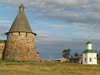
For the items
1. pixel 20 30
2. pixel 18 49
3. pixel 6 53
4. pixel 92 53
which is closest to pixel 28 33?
pixel 20 30

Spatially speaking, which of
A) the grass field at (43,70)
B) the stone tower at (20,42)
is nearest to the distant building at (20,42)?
the stone tower at (20,42)

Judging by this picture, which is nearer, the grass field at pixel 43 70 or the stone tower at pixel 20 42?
the grass field at pixel 43 70

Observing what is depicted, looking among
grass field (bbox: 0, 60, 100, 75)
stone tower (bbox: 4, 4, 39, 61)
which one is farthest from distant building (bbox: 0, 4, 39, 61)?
grass field (bbox: 0, 60, 100, 75)

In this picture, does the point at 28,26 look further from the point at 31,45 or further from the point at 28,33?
the point at 31,45

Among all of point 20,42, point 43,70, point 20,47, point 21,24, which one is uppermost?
point 21,24

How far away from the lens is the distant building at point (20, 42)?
39875 millimetres

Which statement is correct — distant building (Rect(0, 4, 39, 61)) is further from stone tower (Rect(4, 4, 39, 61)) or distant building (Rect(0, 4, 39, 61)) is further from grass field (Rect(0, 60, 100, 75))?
grass field (Rect(0, 60, 100, 75))

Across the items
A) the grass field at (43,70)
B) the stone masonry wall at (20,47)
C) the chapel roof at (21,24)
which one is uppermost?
the chapel roof at (21,24)

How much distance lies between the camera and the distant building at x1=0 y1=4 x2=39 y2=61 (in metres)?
39.9

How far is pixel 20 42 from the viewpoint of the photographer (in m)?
40.2

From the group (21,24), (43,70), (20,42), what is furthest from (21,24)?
(43,70)

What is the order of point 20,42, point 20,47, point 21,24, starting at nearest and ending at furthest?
point 20,47
point 20,42
point 21,24

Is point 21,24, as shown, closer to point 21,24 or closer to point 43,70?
point 21,24

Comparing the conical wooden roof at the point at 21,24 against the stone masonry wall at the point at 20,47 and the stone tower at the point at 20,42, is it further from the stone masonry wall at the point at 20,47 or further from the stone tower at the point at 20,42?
the stone masonry wall at the point at 20,47
